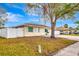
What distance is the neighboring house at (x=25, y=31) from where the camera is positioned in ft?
7.50

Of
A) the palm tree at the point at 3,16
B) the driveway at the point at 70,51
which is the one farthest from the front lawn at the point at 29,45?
the palm tree at the point at 3,16

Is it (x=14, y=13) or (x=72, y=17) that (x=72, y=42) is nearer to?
(x=72, y=17)

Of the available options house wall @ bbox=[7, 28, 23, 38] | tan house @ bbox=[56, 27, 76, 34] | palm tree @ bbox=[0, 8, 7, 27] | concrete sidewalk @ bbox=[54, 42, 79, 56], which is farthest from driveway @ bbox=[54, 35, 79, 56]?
palm tree @ bbox=[0, 8, 7, 27]

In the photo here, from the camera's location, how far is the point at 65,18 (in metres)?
2.29

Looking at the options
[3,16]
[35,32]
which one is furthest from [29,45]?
[3,16]

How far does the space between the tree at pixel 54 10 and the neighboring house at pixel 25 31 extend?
0.26 ft

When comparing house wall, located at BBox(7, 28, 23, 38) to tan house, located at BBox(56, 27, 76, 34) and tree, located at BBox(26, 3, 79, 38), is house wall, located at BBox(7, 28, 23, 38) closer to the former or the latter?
tree, located at BBox(26, 3, 79, 38)

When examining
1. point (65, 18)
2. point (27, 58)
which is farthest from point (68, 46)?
point (27, 58)

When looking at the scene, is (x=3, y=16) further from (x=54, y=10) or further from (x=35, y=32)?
(x=54, y=10)

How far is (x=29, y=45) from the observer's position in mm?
2279

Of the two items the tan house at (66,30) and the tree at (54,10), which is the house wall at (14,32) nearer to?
the tree at (54,10)

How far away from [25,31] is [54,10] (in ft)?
1.16

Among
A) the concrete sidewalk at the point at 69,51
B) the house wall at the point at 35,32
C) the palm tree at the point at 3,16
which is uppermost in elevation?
the palm tree at the point at 3,16

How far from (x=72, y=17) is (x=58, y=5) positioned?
180 millimetres
